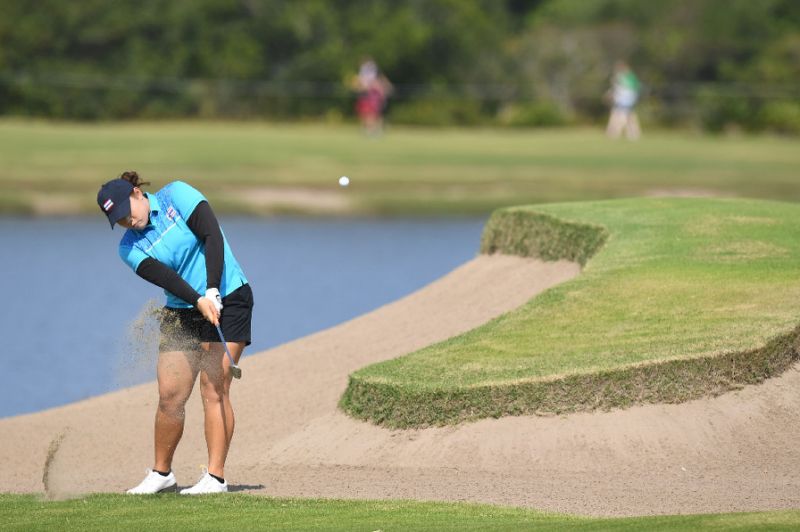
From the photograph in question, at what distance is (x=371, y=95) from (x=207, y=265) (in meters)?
39.9

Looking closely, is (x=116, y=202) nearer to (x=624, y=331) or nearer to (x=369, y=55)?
(x=624, y=331)

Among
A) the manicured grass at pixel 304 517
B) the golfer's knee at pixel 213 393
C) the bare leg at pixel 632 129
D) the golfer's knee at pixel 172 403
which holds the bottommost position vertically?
the bare leg at pixel 632 129

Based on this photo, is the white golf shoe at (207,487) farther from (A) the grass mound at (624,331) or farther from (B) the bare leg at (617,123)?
(B) the bare leg at (617,123)

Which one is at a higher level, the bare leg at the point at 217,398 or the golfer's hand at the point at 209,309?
the golfer's hand at the point at 209,309

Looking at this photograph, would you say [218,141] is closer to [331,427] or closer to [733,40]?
[733,40]

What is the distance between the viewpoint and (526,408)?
10055 millimetres

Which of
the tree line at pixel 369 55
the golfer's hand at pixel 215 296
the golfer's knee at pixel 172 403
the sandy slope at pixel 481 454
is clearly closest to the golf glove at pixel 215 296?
the golfer's hand at pixel 215 296

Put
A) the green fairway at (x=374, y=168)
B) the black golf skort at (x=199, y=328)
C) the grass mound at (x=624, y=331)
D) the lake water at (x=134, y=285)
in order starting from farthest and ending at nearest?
the green fairway at (x=374, y=168) → the lake water at (x=134, y=285) → the grass mound at (x=624, y=331) → the black golf skort at (x=199, y=328)

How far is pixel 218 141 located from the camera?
41.9 metres

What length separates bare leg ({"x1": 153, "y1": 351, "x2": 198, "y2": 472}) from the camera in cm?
856

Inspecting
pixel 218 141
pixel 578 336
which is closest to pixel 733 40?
pixel 218 141

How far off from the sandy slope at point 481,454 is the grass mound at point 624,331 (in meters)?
0.15

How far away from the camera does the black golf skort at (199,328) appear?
855cm

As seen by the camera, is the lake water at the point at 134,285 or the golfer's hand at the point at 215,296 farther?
the lake water at the point at 134,285
